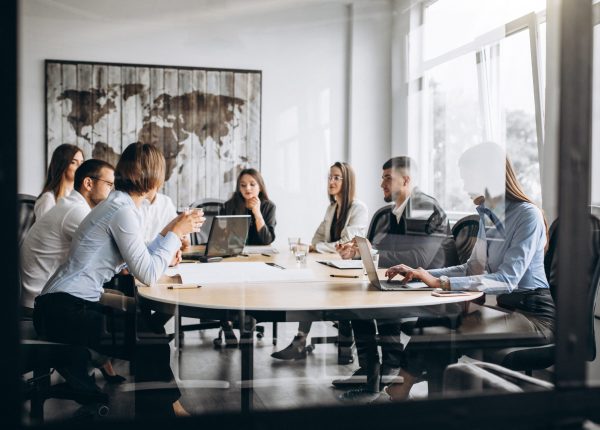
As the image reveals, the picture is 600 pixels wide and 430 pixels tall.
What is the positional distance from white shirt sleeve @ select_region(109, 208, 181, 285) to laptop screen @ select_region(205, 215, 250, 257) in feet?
3.05

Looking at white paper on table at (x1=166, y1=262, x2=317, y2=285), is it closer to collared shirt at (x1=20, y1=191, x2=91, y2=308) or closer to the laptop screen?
the laptop screen

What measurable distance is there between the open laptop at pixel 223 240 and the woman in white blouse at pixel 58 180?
2.49 feet

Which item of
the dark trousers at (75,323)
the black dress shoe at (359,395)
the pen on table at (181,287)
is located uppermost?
the pen on table at (181,287)

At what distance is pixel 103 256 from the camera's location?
2.55m

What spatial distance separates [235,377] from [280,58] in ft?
10.2

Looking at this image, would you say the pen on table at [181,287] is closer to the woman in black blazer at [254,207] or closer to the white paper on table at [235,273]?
the white paper on table at [235,273]

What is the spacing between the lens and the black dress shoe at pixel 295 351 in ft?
13.8

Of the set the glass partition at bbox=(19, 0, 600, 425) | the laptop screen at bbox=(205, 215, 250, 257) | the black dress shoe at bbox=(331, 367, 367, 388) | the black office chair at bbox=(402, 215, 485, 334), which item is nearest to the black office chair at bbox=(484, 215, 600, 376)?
the glass partition at bbox=(19, 0, 600, 425)

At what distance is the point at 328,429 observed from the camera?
0.99 metres

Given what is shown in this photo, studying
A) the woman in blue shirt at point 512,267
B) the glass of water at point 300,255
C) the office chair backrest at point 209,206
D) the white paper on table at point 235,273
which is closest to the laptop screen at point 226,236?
the white paper on table at point 235,273

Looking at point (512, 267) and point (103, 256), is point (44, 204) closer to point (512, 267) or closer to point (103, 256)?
point (103, 256)

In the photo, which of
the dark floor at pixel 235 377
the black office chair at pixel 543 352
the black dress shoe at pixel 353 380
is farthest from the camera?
the black dress shoe at pixel 353 380

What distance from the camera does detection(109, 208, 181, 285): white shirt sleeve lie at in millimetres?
2471

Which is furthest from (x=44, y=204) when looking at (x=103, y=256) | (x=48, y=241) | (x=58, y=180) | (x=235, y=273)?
(x=235, y=273)
